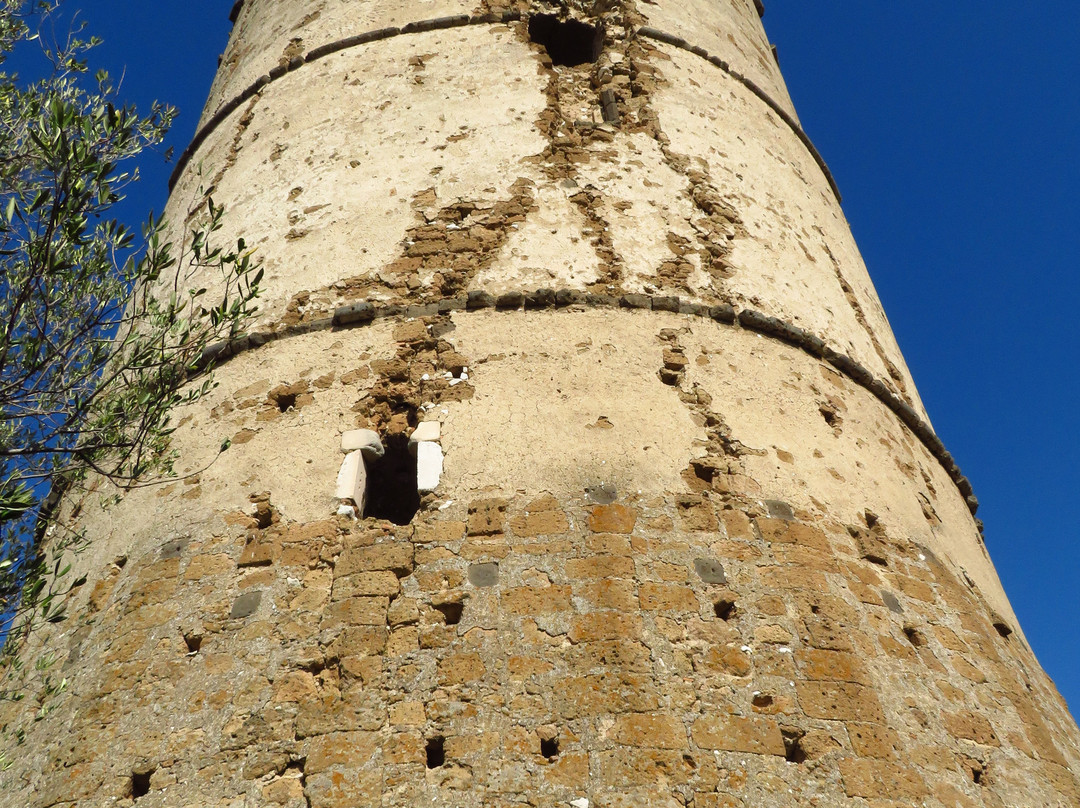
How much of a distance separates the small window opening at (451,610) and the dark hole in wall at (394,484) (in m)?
0.73

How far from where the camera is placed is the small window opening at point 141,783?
338 cm

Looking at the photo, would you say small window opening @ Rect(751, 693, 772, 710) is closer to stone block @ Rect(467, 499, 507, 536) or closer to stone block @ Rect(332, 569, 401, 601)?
stone block @ Rect(467, 499, 507, 536)

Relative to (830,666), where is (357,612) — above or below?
above

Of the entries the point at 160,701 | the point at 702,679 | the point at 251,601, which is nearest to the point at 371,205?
the point at 251,601

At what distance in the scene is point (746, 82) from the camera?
23.7ft

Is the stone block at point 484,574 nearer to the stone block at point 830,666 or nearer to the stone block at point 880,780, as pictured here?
the stone block at point 830,666

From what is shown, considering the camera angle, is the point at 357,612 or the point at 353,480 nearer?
the point at 357,612

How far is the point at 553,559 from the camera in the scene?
381 centimetres

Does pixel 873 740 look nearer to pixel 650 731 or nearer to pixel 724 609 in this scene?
→ pixel 724 609

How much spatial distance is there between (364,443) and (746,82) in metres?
4.62

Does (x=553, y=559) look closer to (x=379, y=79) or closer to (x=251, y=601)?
(x=251, y=601)

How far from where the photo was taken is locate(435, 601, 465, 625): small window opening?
365cm

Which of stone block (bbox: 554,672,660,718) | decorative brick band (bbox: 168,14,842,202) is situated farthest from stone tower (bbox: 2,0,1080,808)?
decorative brick band (bbox: 168,14,842,202)

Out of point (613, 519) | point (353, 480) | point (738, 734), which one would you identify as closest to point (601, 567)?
point (613, 519)
